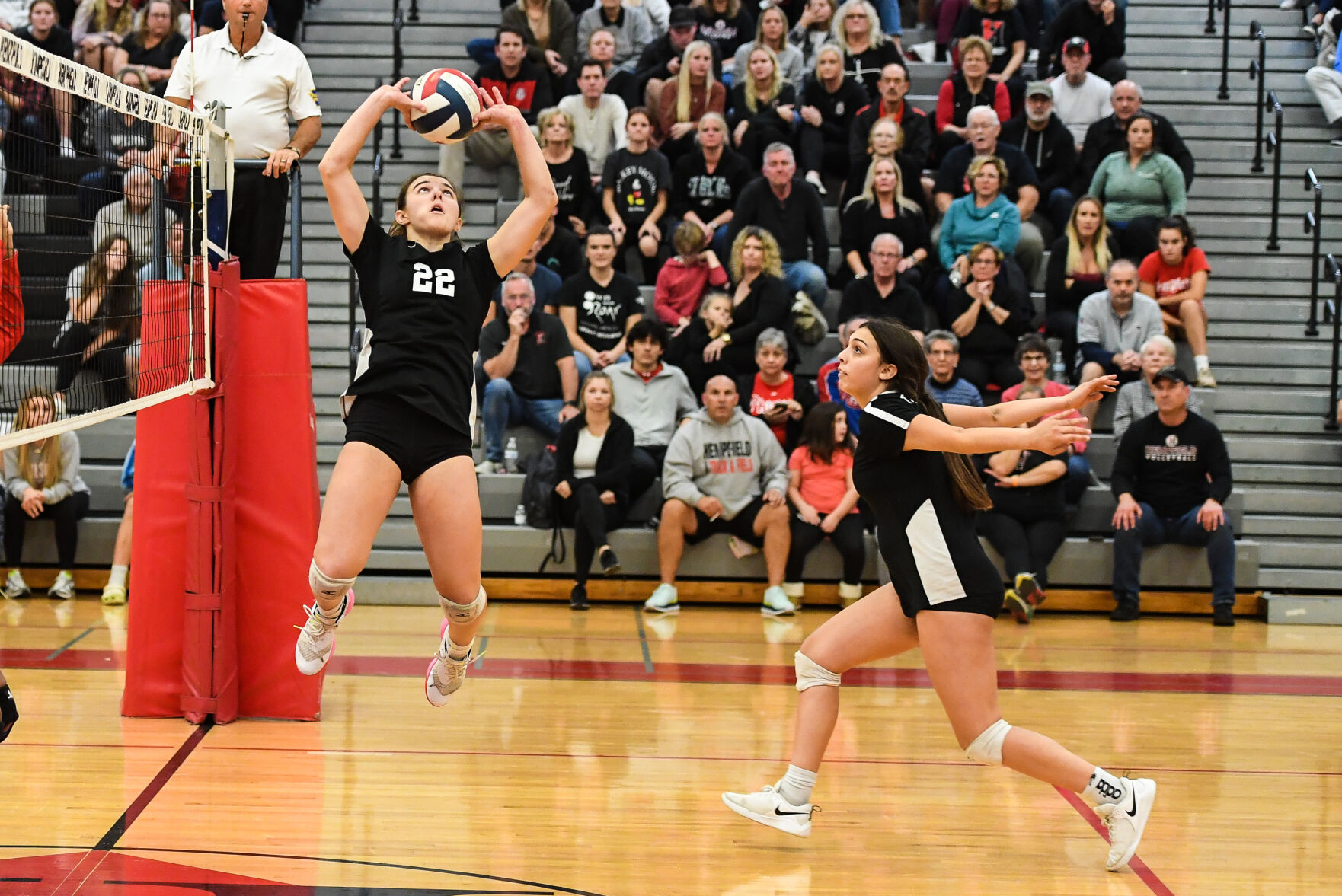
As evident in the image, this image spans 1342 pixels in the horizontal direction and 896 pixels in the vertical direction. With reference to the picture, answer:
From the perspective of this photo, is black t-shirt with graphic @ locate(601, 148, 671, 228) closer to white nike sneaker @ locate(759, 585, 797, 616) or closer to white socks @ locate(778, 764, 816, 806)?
white nike sneaker @ locate(759, 585, 797, 616)

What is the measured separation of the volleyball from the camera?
5.02 m

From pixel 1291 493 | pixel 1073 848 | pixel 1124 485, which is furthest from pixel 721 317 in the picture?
pixel 1073 848

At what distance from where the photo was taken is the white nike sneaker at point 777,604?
9.41 m

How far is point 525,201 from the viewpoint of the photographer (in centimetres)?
505

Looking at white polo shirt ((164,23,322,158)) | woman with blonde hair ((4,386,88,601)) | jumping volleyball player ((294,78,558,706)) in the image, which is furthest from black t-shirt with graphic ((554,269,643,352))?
jumping volleyball player ((294,78,558,706))

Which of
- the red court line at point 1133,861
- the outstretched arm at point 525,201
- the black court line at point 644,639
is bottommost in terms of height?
the black court line at point 644,639

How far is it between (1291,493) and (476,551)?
7.76m

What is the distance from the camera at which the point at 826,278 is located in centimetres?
1141

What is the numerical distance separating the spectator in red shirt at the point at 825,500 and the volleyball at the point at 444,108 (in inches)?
202

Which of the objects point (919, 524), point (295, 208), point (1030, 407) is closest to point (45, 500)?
point (295, 208)

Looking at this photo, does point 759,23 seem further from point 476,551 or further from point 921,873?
point 921,873

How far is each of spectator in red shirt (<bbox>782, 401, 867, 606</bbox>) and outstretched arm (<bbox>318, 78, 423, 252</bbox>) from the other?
5.25m

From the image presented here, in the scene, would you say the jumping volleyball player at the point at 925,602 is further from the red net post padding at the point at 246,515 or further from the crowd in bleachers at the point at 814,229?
the crowd in bleachers at the point at 814,229

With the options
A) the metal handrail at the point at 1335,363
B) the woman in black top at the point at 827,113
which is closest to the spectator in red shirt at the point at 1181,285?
the metal handrail at the point at 1335,363
